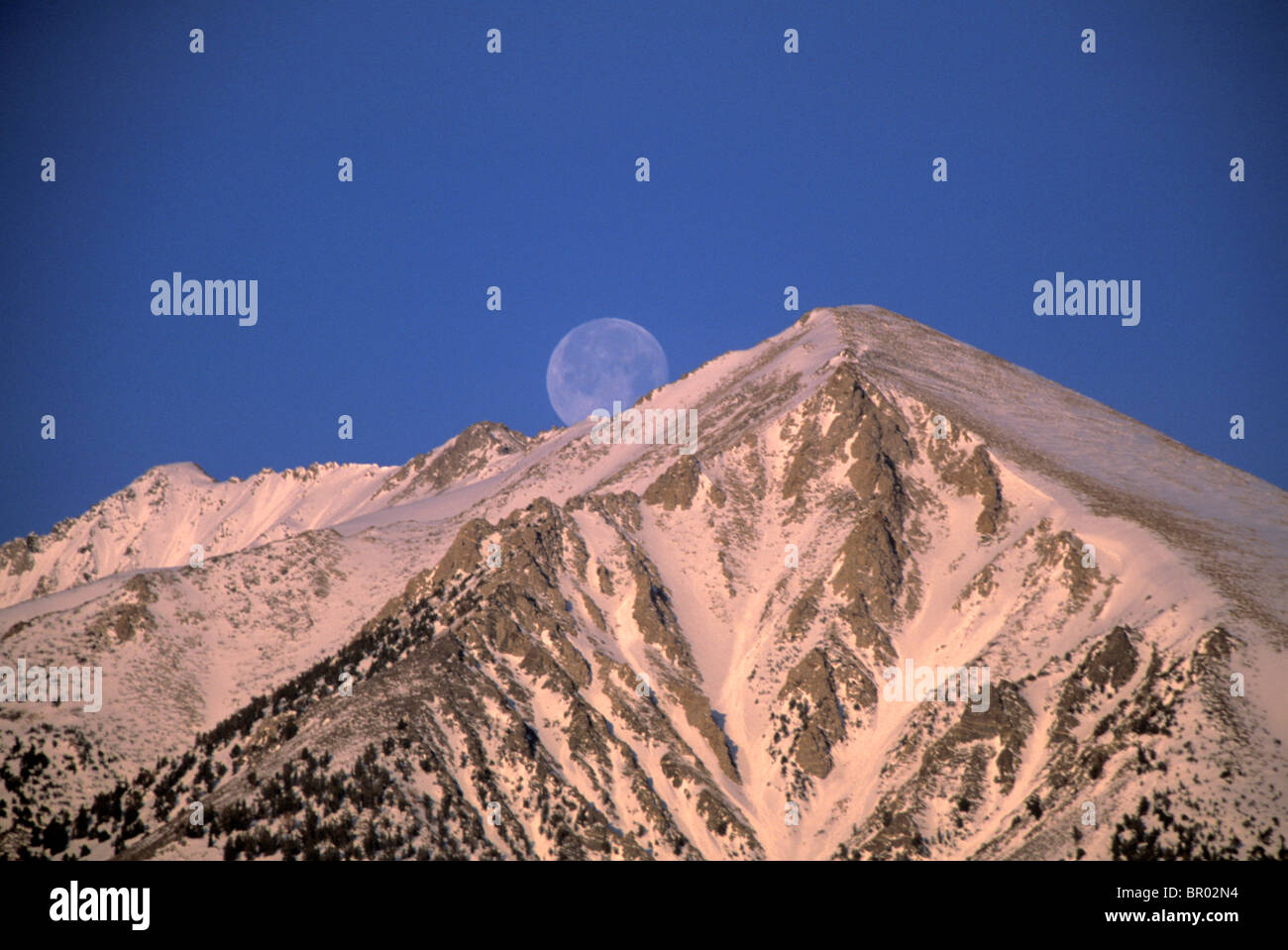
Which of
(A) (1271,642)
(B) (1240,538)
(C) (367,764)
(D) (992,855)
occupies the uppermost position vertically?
(B) (1240,538)

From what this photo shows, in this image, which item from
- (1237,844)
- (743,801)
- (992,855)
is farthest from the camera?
(743,801)

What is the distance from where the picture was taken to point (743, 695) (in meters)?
168

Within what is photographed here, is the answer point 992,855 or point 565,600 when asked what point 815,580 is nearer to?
point 565,600

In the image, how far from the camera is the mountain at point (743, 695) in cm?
12825

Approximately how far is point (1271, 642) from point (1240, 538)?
35749 mm

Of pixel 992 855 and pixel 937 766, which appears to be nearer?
pixel 992 855

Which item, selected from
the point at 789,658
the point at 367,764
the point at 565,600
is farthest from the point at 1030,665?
the point at 367,764

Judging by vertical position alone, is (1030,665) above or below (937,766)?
above

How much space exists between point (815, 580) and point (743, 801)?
39664 millimetres

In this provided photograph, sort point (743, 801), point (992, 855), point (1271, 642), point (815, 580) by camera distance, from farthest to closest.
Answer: point (815, 580)
point (743, 801)
point (1271, 642)
point (992, 855)

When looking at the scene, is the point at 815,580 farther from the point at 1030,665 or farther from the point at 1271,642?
the point at 1271,642

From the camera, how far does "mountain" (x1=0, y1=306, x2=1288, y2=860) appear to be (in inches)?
5049

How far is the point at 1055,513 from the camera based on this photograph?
179 meters
